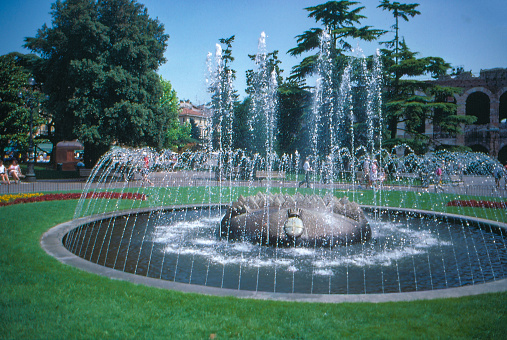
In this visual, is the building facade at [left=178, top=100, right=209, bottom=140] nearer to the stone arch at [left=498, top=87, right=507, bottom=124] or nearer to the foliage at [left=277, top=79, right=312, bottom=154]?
the foliage at [left=277, top=79, right=312, bottom=154]

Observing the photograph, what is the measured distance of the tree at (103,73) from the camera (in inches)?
1046

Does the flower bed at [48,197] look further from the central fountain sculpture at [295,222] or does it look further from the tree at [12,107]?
the tree at [12,107]

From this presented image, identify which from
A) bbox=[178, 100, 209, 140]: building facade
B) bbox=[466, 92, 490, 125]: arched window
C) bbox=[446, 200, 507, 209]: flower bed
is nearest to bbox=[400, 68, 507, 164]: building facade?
bbox=[466, 92, 490, 125]: arched window

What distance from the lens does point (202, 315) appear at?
15.0ft

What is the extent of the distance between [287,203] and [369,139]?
2364cm

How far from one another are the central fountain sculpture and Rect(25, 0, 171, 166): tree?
1946 cm

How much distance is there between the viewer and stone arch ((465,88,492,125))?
44963mm

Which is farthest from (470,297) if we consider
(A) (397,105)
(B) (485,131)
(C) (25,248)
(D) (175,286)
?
(B) (485,131)

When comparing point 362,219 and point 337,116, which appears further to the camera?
point 337,116

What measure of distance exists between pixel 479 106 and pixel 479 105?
13cm

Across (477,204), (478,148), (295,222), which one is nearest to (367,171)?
(477,204)

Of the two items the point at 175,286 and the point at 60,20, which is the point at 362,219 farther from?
the point at 60,20

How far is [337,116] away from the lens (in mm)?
A: 33344

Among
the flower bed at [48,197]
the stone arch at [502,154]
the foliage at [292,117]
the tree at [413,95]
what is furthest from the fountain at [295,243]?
the stone arch at [502,154]
